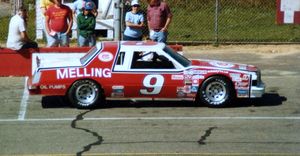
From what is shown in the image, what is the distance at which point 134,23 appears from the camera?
15.4 meters

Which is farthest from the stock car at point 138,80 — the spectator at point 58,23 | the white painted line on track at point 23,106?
the spectator at point 58,23

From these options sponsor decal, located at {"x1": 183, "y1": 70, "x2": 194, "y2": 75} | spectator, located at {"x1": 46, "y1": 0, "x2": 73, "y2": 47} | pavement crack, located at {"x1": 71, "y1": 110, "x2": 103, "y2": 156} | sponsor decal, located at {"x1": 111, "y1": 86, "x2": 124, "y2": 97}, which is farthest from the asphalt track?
spectator, located at {"x1": 46, "y1": 0, "x2": 73, "y2": 47}

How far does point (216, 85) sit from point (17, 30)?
5.03 meters

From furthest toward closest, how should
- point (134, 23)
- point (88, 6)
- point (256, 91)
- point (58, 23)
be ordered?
point (58, 23) → point (88, 6) → point (134, 23) → point (256, 91)

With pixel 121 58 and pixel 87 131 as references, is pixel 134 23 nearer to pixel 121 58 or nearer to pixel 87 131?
pixel 121 58

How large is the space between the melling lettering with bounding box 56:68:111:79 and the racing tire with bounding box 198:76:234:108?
166cm

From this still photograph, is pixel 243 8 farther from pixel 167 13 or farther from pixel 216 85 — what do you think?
pixel 216 85

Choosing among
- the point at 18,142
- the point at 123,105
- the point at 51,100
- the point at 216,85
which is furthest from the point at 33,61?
the point at 18,142

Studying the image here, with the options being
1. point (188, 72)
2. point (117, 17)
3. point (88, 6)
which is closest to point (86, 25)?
point (88, 6)

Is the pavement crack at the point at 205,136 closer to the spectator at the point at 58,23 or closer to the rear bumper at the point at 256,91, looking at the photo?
the rear bumper at the point at 256,91

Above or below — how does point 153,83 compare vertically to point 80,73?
below

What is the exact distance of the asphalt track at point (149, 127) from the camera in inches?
357

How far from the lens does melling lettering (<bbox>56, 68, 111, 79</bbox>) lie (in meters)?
12.0

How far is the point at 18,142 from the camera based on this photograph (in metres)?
9.43
